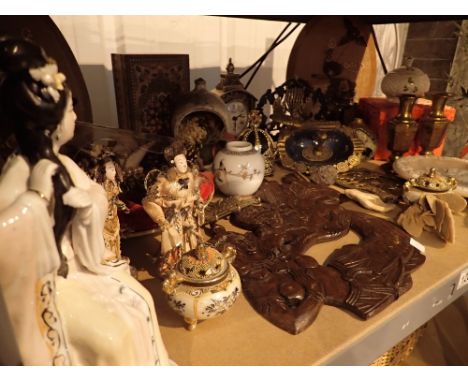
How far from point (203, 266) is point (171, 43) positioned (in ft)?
4.87

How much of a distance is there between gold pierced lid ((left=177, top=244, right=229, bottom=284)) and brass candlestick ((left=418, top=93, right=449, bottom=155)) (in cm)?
132

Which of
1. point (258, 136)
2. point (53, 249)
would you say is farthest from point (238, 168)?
point (53, 249)

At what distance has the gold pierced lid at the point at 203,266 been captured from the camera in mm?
698

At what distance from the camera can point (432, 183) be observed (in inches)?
46.1

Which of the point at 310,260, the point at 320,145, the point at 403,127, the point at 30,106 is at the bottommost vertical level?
the point at 310,260

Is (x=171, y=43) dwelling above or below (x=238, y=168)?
above

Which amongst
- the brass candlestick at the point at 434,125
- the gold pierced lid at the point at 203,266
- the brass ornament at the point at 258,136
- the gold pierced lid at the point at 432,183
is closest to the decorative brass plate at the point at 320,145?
the brass ornament at the point at 258,136

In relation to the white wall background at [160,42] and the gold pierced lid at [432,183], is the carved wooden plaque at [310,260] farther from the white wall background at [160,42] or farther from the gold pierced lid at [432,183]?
the white wall background at [160,42]

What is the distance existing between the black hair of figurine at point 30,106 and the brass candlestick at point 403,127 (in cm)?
148

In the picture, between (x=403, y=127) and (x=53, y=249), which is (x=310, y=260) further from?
(x=403, y=127)

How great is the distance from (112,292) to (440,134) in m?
1.61

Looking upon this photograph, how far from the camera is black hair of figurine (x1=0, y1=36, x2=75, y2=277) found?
43 centimetres

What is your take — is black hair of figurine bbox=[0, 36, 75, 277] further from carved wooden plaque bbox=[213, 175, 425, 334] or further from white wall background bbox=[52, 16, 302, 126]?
white wall background bbox=[52, 16, 302, 126]

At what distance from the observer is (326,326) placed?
29.5 inches
